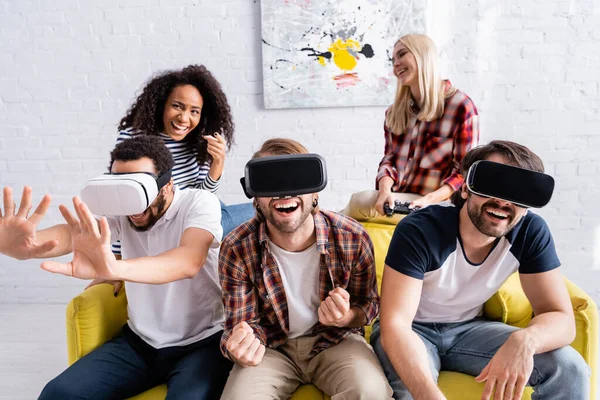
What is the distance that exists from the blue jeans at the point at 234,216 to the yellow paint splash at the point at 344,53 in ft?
3.88

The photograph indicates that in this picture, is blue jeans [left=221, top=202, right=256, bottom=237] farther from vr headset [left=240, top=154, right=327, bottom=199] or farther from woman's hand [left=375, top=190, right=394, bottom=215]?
vr headset [left=240, top=154, right=327, bottom=199]

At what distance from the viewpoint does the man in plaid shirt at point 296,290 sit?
1.56 m

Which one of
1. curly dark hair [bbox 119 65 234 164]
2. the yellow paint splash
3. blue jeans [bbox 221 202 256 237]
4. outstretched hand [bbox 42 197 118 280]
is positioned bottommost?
blue jeans [bbox 221 202 256 237]

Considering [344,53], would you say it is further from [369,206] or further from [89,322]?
[89,322]

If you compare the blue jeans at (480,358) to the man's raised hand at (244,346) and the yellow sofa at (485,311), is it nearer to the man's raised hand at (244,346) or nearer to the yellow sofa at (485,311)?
the yellow sofa at (485,311)

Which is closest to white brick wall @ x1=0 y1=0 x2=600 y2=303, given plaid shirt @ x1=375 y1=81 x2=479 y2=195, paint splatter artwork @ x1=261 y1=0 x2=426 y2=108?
paint splatter artwork @ x1=261 y1=0 x2=426 y2=108

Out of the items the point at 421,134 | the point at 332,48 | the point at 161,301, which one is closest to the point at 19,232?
the point at 161,301

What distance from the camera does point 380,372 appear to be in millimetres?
1508

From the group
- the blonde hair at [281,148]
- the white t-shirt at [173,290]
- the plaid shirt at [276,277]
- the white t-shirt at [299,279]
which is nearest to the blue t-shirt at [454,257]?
the plaid shirt at [276,277]

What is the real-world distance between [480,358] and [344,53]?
207cm

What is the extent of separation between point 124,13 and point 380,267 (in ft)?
7.69

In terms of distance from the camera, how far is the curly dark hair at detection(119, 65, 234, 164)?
94.9 inches

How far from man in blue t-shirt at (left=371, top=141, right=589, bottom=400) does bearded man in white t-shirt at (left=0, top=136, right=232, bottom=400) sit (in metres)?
0.57

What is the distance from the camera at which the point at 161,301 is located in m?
1.71
